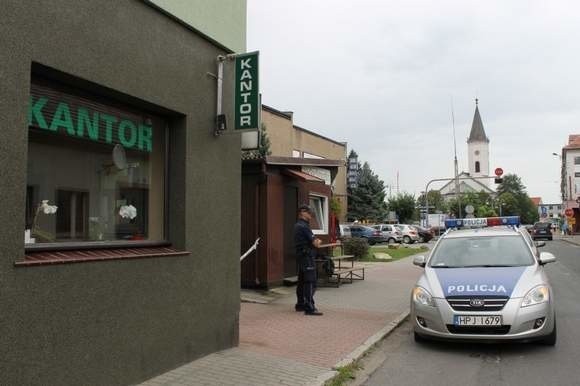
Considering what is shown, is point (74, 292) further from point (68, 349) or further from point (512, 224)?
point (512, 224)

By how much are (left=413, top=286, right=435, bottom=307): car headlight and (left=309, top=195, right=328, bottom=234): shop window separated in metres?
7.41

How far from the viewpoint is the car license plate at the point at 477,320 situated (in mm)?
6934

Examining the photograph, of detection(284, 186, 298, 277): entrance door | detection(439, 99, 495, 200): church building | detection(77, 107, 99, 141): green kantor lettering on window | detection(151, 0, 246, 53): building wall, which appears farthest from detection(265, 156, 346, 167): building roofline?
detection(439, 99, 495, 200): church building

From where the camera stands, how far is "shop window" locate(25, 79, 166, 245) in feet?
15.9

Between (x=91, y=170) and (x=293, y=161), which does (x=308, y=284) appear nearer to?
(x=293, y=161)

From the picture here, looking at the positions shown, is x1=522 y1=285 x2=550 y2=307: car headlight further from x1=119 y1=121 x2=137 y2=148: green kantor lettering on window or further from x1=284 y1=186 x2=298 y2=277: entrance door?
x1=284 y1=186 x2=298 y2=277: entrance door

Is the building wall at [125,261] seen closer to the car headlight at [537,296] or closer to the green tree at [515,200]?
the car headlight at [537,296]

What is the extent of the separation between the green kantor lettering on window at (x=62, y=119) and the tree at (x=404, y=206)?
232 feet

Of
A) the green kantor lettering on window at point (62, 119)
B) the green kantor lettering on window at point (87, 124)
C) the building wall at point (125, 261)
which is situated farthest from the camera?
the green kantor lettering on window at point (87, 124)

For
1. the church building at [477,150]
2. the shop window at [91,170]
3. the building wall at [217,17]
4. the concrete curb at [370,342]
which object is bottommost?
the concrete curb at [370,342]

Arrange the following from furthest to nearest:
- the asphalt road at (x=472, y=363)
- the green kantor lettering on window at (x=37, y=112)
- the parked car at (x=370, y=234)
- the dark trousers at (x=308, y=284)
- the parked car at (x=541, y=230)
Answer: the parked car at (x=541, y=230) < the parked car at (x=370, y=234) < the dark trousers at (x=308, y=284) < the asphalt road at (x=472, y=363) < the green kantor lettering on window at (x=37, y=112)

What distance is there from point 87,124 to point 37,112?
64 cm

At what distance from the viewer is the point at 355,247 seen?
2231 centimetres

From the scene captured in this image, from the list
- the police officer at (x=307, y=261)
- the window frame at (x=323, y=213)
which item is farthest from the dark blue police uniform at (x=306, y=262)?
the window frame at (x=323, y=213)
